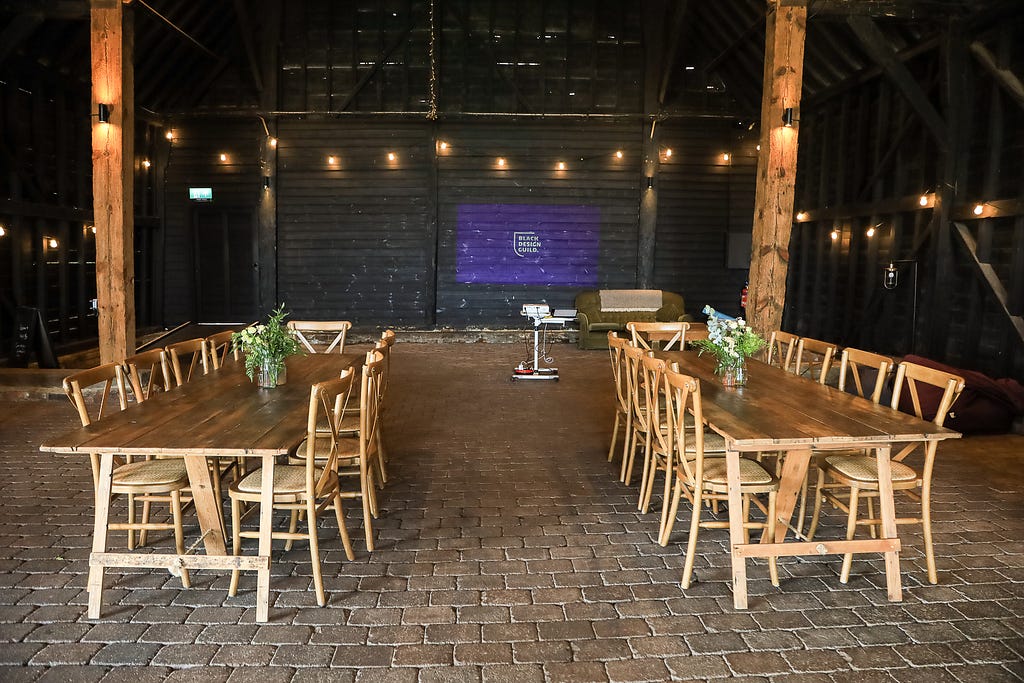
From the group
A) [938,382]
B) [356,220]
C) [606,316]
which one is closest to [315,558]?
[938,382]

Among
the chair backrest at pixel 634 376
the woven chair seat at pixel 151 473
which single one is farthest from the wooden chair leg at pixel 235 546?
the chair backrest at pixel 634 376

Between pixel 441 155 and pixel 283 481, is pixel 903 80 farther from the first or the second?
pixel 283 481

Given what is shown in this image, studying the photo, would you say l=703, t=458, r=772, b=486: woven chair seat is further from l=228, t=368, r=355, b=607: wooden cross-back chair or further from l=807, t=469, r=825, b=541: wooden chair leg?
l=228, t=368, r=355, b=607: wooden cross-back chair

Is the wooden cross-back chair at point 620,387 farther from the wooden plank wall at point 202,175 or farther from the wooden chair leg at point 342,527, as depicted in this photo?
the wooden plank wall at point 202,175

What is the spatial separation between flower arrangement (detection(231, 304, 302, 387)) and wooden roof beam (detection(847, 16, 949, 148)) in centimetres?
724

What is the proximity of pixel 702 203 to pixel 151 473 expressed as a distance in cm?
1170

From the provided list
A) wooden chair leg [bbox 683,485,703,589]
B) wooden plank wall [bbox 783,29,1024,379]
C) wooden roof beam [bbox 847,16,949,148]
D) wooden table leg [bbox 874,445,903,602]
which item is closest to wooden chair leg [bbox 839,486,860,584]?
wooden table leg [bbox 874,445,903,602]

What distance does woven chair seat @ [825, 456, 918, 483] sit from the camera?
3475mm

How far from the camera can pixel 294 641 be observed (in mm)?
2799

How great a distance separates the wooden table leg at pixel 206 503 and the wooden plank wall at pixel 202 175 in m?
10.5

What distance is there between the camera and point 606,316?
12.1 meters

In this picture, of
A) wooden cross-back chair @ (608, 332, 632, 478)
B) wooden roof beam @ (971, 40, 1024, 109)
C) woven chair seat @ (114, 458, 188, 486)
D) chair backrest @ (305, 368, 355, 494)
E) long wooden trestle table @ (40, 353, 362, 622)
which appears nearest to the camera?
long wooden trestle table @ (40, 353, 362, 622)

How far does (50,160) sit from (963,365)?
11939mm

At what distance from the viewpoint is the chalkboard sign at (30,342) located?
8648 millimetres
